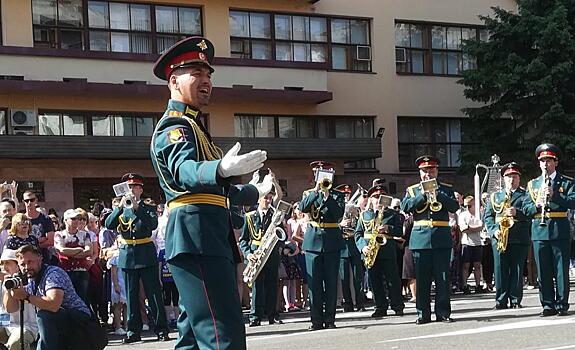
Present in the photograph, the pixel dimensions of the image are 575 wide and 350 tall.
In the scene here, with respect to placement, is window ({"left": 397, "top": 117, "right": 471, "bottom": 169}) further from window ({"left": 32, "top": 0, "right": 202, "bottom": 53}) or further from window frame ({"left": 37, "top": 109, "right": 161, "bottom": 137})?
window frame ({"left": 37, "top": 109, "right": 161, "bottom": 137})

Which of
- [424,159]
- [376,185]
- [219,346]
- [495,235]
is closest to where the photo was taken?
[219,346]

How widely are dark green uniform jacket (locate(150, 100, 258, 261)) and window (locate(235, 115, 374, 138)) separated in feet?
73.2

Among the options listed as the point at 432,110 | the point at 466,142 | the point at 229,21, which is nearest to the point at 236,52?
the point at 229,21

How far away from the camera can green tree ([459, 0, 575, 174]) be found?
2702cm

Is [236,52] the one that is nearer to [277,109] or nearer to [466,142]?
[277,109]

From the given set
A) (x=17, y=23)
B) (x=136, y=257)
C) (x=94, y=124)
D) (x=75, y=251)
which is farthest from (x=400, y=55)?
(x=75, y=251)

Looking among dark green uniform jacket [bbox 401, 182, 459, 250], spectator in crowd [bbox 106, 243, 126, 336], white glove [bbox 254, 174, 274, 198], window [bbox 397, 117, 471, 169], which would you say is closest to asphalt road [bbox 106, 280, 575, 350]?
spectator in crowd [bbox 106, 243, 126, 336]

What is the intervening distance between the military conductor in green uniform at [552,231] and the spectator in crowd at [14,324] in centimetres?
692

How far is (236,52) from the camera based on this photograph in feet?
91.2

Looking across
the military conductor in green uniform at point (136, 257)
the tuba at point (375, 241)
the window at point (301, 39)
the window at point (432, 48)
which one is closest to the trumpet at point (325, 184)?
the tuba at point (375, 241)

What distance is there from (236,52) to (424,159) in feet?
55.0

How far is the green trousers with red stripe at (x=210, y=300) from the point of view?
5.06 meters

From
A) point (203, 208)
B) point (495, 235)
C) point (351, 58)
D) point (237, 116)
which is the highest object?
point (351, 58)

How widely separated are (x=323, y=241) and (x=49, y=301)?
17.8 feet
